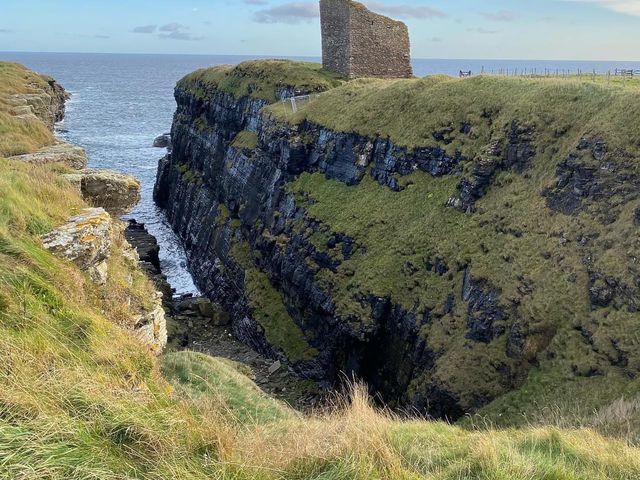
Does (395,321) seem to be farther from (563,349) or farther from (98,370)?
(98,370)

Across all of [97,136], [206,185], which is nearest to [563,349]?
[206,185]

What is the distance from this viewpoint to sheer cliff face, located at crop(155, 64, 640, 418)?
20.9m

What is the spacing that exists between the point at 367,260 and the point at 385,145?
8258 millimetres

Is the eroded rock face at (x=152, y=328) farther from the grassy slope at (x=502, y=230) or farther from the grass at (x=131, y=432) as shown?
the grassy slope at (x=502, y=230)

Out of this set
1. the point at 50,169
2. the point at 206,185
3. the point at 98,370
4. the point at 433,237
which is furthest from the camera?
the point at 206,185

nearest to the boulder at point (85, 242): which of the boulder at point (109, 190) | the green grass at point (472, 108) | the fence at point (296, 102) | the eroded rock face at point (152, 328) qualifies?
the eroded rock face at point (152, 328)

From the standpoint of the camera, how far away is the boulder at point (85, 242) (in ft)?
36.4

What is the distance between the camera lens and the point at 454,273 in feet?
83.9

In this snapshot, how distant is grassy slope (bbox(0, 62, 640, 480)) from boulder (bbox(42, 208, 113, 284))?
0.33 m

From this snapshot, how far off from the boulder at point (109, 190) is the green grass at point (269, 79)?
31518mm

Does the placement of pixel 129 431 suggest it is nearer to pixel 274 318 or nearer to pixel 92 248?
pixel 92 248

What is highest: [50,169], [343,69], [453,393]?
[343,69]

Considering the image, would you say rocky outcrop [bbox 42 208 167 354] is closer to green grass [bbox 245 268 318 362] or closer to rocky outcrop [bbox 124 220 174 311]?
green grass [bbox 245 268 318 362]

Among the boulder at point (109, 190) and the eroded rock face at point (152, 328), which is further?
the boulder at point (109, 190)
